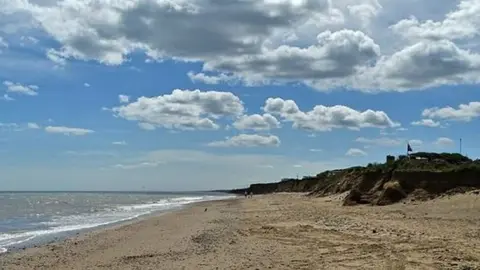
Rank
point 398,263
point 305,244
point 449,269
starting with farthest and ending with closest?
point 305,244 < point 398,263 < point 449,269

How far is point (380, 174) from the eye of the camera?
4472 centimetres

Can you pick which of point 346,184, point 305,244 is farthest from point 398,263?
point 346,184

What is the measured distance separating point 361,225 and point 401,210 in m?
8.50

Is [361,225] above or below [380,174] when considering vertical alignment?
below

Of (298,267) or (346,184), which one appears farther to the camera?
(346,184)

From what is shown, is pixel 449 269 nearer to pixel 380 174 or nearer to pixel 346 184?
pixel 380 174

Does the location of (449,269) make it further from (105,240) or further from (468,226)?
(105,240)

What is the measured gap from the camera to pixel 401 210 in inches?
1219

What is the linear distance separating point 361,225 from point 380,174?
2219cm

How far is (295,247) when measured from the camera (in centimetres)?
1778

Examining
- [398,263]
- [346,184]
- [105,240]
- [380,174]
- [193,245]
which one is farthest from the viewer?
[346,184]

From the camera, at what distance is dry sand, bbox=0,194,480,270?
47.6 ft

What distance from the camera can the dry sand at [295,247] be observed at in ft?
47.6

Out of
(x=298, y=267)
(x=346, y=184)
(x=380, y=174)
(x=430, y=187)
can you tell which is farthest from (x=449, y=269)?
(x=346, y=184)
